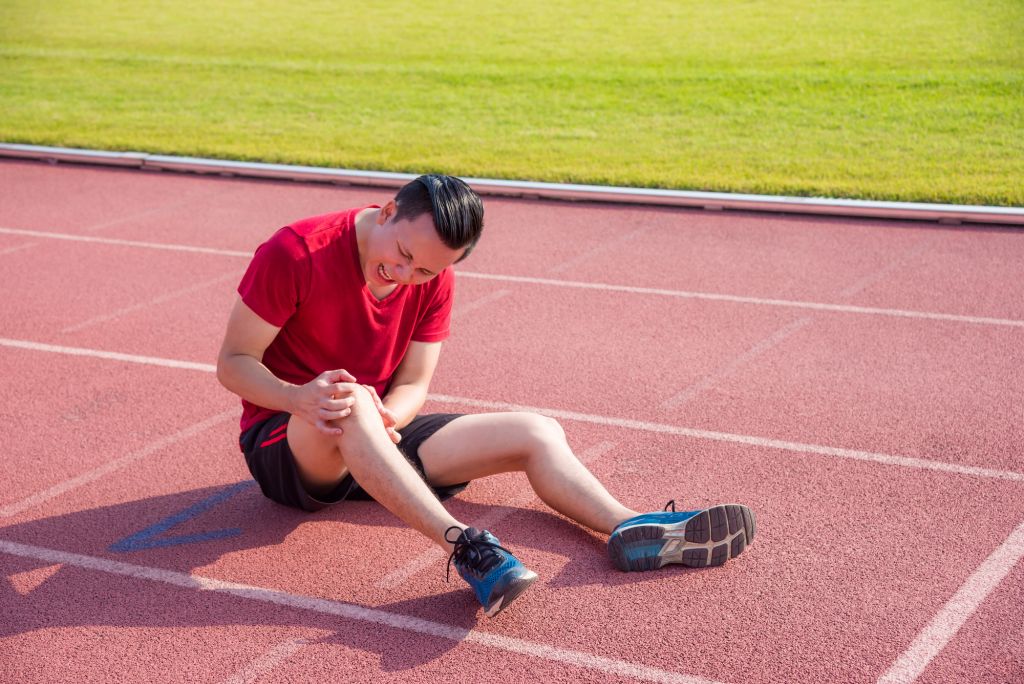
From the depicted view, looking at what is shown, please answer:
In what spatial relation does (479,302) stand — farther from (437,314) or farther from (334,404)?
(334,404)

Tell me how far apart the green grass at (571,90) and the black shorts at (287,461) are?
22.8 feet

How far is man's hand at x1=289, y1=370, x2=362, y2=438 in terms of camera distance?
411 cm

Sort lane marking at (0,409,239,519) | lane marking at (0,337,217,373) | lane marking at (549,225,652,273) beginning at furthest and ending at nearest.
→ 1. lane marking at (549,225,652,273)
2. lane marking at (0,337,217,373)
3. lane marking at (0,409,239,519)

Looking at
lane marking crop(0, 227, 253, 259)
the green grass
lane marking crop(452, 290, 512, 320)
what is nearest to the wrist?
lane marking crop(452, 290, 512, 320)

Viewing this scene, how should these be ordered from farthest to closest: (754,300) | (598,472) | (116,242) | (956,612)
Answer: (116,242) < (754,300) < (598,472) < (956,612)

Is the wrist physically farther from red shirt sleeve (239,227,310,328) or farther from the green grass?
the green grass

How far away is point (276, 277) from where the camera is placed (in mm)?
4332

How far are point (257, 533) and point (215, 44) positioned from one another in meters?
19.8

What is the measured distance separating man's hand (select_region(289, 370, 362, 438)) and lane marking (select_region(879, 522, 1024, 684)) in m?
2.03

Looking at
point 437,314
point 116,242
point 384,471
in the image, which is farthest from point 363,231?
point 116,242

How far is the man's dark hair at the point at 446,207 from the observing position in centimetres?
404

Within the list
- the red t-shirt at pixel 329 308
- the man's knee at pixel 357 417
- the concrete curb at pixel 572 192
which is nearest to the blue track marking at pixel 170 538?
the red t-shirt at pixel 329 308

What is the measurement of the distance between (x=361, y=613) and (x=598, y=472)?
159 cm

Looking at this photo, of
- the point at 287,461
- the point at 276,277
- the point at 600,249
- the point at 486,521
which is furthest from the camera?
the point at 600,249
